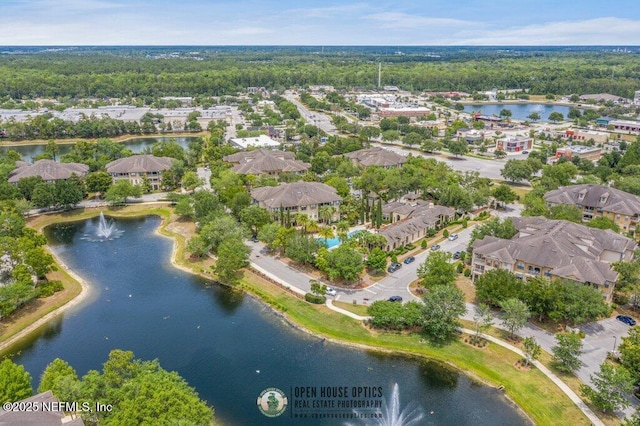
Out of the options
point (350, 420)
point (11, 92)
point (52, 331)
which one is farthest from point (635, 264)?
point (11, 92)

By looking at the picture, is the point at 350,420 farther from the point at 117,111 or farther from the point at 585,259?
the point at 117,111

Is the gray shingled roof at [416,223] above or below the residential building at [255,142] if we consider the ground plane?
below

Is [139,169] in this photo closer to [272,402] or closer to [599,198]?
[272,402]

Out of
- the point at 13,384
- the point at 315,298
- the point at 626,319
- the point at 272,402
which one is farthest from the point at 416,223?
the point at 13,384

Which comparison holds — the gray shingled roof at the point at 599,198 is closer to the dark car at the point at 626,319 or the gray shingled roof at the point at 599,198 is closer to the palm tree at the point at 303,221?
the dark car at the point at 626,319

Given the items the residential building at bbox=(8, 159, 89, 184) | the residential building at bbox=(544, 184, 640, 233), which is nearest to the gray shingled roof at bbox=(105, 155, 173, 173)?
the residential building at bbox=(8, 159, 89, 184)

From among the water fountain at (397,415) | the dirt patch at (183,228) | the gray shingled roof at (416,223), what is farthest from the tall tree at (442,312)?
the dirt patch at (183,228)

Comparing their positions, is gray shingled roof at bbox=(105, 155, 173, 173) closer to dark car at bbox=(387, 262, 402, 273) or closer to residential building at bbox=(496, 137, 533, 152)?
dark car at bbox=(387, 262, 402, 273)
